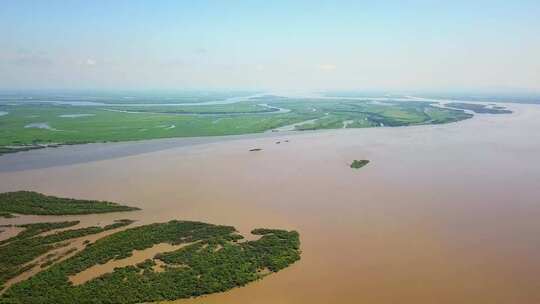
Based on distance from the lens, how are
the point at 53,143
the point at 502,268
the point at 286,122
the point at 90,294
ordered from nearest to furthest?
the point at 90,294 < the point at 502,268 < the point at 53,143 < the point at 286,122

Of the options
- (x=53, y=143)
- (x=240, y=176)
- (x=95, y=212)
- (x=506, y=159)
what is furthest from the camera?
(x=53, y=143)

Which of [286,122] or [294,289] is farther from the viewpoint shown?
[286,122]

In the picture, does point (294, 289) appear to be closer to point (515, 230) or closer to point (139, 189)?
point (515, 230)

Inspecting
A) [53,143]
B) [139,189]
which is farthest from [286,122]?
[139,189]

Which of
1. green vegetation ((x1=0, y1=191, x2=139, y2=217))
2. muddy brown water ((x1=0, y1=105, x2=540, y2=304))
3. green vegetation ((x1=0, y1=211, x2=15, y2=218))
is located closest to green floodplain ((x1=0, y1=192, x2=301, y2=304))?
muddy brown water ((x1=0, y1=105, x2=540, y2=304))

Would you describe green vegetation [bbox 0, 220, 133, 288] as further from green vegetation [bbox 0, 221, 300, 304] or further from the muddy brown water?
the muddy brown water

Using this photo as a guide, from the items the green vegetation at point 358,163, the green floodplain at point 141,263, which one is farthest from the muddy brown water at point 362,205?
the green floodplain at point 141,263
